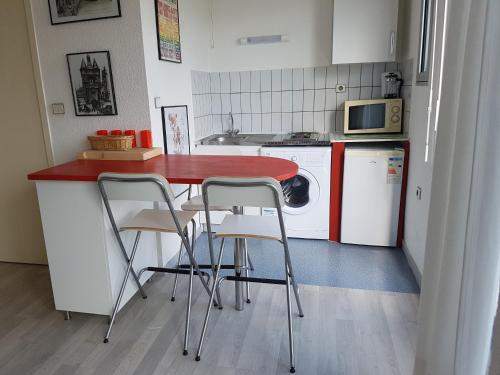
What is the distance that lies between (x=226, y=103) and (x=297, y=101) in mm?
735

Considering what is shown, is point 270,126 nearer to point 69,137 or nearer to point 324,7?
point 324,7

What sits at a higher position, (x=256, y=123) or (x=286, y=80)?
(x=286, y=80)

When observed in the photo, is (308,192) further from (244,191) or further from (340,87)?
(244,191)

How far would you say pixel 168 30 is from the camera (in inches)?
105

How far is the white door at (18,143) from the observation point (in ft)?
8.15

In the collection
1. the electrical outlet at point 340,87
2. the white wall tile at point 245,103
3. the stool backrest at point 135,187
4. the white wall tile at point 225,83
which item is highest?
the white wall tile at point 225,83

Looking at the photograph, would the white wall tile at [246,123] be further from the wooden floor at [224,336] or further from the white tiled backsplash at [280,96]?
the wooden floor at [224,336]

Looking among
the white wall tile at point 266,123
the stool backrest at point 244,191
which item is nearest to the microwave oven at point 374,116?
the white wall tile at point 266,123

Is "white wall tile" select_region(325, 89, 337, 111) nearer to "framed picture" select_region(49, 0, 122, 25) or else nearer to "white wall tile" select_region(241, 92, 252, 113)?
"white wall tile" select_region(241, 92, 252, 113)

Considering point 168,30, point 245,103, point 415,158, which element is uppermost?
point 168,30

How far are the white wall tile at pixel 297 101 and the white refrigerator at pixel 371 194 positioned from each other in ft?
2.85

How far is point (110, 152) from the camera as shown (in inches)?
92.4

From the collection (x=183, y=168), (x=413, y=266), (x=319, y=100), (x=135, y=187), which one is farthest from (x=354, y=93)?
(x=135, y=187)

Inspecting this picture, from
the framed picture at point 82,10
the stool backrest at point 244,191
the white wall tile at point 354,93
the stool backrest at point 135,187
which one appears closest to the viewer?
the stool backrest at point 244,191
